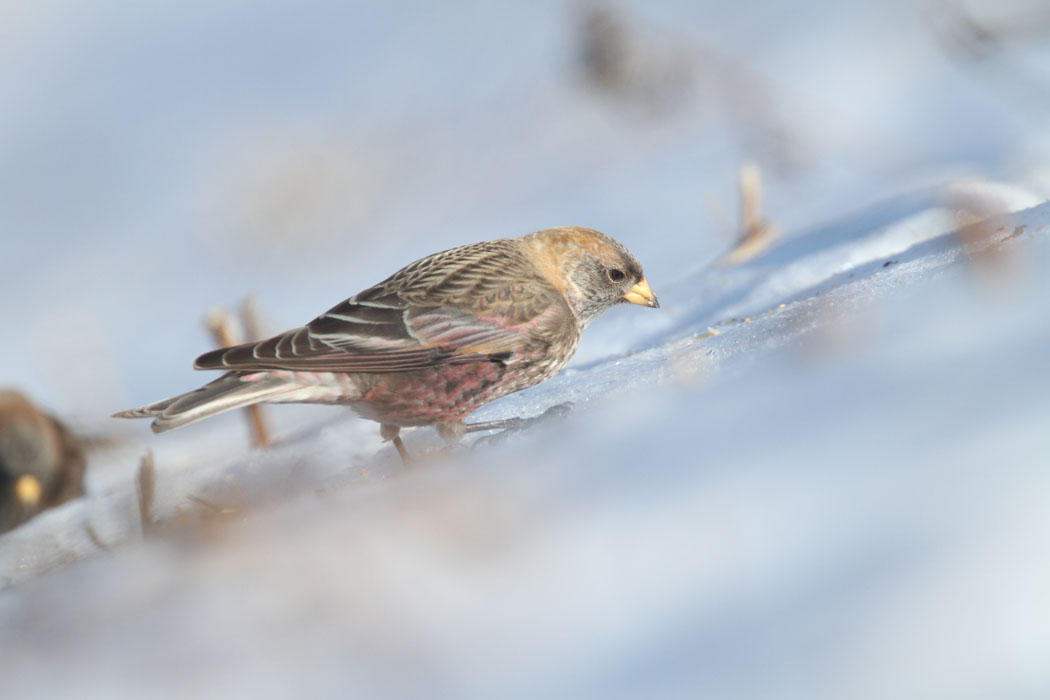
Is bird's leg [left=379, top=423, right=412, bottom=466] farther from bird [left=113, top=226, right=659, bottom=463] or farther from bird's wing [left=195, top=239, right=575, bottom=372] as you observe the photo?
bird's wing [left=195, top=239, right=575, bottom=372]

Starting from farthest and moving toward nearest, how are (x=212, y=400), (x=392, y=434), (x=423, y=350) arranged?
(x=392, y=434)
(x=423, y=350)
(x=212, y=400)

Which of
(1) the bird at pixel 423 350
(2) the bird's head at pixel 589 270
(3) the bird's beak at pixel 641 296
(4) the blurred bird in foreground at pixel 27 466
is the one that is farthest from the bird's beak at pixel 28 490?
(3) the bird's beak at pixel 641 296

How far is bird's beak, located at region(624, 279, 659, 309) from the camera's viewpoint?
7.21ft

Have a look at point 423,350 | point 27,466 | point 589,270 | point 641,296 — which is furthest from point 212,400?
point 641,296

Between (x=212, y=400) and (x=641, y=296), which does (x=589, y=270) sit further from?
(x=212, y=400)

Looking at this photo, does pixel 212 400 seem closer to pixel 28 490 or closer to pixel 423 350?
pixel 423 350

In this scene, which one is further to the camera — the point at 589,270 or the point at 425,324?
the point at 589,270

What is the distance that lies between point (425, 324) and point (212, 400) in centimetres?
42

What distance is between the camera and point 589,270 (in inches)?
84.9

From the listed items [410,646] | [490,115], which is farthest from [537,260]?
[490,115]

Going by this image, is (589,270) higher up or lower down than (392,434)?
higher up

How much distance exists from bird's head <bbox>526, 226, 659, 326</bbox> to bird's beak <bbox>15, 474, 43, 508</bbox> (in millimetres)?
1085

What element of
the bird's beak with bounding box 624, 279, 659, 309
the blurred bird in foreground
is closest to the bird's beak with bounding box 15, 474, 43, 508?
the blurred bird in foreground

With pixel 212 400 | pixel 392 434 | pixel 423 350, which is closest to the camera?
pixel 212 400
